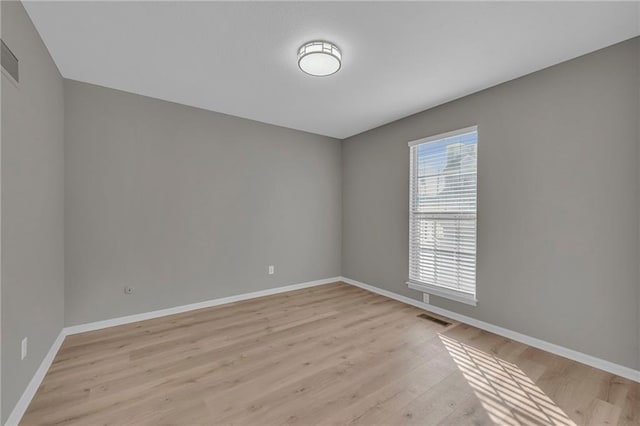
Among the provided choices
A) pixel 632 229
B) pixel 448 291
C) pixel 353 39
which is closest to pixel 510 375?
pixel 448 291

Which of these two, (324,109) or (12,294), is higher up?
(324,109)

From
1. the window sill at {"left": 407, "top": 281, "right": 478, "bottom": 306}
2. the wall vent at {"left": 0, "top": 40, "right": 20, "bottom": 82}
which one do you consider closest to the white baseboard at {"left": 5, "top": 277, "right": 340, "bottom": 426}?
the window sill at {"left": 407, "top": 281, "right": 478, "bottom": 306}

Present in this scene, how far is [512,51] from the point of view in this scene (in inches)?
92.0

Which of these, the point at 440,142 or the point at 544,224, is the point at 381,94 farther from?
the point at 544,224

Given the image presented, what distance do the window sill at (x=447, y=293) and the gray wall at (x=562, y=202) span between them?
0.08 metres

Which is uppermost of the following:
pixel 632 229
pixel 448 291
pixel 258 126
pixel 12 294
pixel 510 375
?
pixel 258 126

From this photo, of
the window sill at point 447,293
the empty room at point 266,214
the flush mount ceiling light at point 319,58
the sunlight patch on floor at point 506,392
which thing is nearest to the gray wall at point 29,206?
the empty room at point 266,214

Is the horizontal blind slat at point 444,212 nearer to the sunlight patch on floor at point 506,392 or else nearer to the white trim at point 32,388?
the sunlight patch on floor at point 506,392

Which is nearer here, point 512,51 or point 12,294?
point 12,294

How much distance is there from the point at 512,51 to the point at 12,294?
402cm

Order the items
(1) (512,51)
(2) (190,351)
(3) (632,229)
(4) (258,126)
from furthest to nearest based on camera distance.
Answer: (4) (258,126)
(2) (190,351)
(1) (512,51)
(3) (632,229)

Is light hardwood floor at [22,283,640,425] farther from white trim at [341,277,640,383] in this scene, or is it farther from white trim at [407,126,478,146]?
white trim at [407,126,478,146]

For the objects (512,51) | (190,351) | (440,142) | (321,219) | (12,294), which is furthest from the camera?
(321,219)

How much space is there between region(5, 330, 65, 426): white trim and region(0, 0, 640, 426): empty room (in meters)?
0.02
